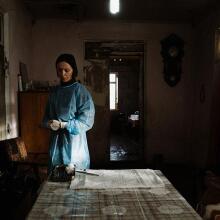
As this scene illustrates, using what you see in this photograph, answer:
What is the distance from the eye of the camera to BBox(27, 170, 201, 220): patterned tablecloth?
1.34 meters

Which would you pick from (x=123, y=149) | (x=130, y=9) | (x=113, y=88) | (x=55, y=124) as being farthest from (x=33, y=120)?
(x=113, y=88)

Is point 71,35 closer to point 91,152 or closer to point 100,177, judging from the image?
point 91,152

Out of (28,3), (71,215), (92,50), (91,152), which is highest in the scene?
(28,3)

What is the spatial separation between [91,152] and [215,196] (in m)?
3.75

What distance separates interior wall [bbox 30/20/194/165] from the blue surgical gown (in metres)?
3.60

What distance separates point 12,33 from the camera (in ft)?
14.7

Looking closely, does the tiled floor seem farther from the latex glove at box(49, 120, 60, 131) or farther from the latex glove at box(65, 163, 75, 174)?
the latex glove at box(65, 163, 75, 174)

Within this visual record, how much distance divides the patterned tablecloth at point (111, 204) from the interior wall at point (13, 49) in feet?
9.29

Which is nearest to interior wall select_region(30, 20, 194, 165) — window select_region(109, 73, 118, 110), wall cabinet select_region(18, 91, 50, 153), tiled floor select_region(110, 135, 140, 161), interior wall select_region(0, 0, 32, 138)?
tiled floor select_region(110, 135, 140, 161)

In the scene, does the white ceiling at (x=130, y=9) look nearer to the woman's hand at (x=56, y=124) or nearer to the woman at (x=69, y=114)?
the woman at (x=69, y=114)

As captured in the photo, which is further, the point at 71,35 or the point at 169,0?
the point at 71,35

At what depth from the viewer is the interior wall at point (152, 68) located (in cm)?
627

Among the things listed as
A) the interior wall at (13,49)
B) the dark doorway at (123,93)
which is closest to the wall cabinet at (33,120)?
the interior wall at (13,49)

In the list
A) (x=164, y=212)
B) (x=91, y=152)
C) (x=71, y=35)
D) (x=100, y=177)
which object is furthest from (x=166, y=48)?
(x=164, y=212)
